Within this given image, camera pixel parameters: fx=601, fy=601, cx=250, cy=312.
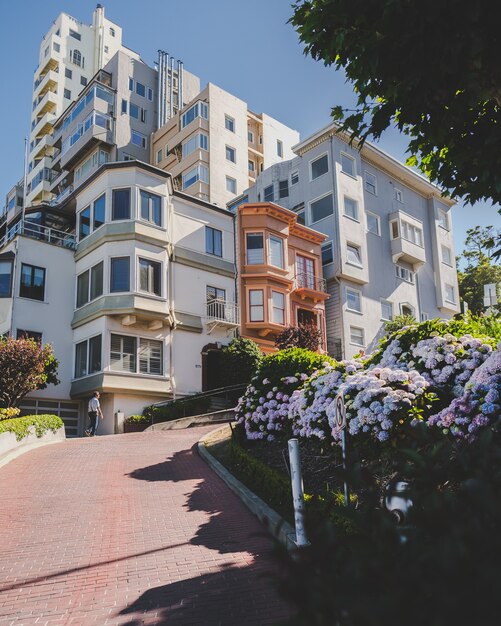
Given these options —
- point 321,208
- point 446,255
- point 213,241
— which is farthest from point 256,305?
point 446,255

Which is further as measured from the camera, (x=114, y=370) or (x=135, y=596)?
(x=114, y=370)

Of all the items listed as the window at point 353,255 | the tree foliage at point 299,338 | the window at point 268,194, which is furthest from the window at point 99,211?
the window at point 268,194

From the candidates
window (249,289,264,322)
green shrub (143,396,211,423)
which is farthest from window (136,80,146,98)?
green shrub (143,396,211,423)

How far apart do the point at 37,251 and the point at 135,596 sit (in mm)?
25568

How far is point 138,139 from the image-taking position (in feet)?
169

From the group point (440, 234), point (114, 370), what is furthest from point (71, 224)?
point (440, 234)

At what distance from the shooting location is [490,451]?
273 cm

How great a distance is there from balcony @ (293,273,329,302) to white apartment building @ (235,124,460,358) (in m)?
1.11

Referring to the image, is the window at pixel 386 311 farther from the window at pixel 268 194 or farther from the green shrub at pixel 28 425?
the green shrub at pixel 28 425

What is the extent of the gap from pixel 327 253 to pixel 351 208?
3632 millimetres

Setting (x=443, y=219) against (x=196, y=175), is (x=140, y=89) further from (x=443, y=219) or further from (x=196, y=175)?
(x=443, y=219)

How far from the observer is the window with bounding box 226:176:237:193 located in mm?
48062

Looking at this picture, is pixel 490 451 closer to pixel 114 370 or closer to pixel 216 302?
pixel 114 370

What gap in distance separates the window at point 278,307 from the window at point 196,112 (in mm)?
19393
